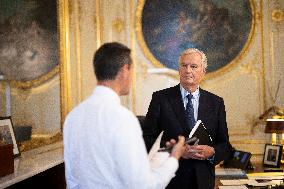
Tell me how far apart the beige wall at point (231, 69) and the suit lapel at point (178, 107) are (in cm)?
240

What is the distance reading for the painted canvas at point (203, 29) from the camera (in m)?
5.11

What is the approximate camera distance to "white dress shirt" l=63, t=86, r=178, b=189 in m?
1.53

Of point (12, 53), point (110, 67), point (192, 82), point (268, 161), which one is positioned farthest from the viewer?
point (268, 161)

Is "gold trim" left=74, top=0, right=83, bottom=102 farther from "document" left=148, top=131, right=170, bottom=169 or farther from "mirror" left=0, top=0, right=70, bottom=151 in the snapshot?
"document" left=148, top=131, right=170, bottom=169

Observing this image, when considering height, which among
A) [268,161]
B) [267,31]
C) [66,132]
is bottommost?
[268,161]

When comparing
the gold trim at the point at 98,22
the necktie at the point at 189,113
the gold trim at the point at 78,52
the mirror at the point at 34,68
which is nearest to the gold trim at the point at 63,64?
the mirror at the point at 34,68

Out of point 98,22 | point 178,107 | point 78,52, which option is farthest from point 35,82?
point 178,107

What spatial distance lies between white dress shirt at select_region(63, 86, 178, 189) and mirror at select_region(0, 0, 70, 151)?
180 cm

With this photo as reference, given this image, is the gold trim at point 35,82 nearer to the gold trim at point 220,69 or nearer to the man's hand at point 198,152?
the gold trim at point 220,69

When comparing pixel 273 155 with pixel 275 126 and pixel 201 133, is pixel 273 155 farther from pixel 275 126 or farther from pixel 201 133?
pixel 201 133

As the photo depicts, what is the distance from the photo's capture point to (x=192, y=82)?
108 inches

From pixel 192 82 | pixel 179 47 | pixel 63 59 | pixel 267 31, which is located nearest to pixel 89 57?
pixel 63 59

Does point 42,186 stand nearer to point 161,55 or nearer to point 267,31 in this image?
point 161,55

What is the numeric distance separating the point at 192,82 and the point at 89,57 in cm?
270
